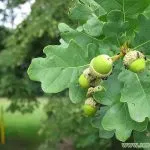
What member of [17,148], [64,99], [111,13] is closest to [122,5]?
[111,13]

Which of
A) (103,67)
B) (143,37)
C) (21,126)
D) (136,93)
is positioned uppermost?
(143,37)

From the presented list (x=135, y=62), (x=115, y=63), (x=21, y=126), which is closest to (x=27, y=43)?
(x=115, y=63)

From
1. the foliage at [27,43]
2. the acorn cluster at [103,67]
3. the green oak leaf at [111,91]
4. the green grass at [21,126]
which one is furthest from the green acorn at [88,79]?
the green grass at [21,126]

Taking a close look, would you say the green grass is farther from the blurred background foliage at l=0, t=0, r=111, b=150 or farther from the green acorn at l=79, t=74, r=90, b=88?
the green acorn at l=79, t=74, r=90, b=88

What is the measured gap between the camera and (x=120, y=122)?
1881 millimetres

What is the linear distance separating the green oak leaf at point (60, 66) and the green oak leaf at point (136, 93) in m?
0.19

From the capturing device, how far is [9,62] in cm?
912

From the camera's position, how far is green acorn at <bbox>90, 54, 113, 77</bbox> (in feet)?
5.60

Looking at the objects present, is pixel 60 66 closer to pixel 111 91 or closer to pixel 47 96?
pixel 111 91

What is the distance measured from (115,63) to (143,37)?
161 mm

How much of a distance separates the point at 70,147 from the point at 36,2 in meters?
2.81

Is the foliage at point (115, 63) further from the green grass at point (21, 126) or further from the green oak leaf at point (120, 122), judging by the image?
the green grass at point (21, 126)

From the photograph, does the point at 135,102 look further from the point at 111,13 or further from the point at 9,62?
the point at 9,62

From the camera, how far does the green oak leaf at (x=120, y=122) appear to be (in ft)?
6.17
